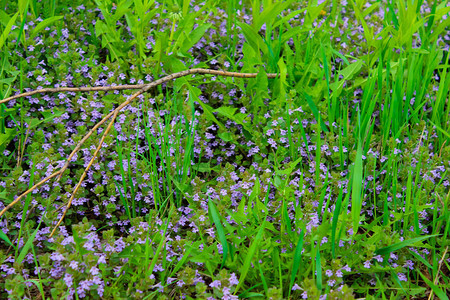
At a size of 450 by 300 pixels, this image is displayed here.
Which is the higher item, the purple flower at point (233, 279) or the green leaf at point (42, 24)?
the green leaf at point (42, 24)

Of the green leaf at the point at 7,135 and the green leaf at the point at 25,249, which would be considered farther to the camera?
the green leaf at the point at 7,135

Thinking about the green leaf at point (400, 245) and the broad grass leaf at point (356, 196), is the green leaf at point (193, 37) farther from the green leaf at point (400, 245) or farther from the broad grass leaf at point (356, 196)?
the green leaf at point (400, 245)

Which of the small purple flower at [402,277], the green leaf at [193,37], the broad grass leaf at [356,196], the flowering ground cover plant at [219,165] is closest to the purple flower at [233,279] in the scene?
the flowering ground cover plant at [219,165]

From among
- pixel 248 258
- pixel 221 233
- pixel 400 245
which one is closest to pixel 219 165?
pixel 221 233

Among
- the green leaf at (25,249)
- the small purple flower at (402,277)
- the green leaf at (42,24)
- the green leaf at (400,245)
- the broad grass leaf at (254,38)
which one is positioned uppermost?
the green leaf at (42,24)

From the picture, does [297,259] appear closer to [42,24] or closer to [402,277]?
[402,277]

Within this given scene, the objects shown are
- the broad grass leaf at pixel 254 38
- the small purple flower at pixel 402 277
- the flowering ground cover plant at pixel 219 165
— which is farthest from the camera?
the broad grass leaf at pixel 254 38

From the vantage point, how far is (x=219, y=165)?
3.34 metres

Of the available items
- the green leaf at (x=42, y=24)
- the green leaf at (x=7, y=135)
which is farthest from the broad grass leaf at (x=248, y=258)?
the green leaf at (x=42, y=24)

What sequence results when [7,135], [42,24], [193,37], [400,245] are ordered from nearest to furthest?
[400,245] < [7,135] < [42,24] < [193,37]

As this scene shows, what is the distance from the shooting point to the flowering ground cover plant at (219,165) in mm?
2523

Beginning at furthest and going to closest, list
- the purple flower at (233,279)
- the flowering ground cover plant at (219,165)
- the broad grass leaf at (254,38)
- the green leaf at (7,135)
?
the broad grass leaf at (254,38), the green leaf at (7,135), the flowering ground cover plant at (219,165), the purple flower at (233,279)

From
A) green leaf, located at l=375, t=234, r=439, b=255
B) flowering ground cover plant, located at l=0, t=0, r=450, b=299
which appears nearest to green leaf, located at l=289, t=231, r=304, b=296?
flowering ground cover plant, located at l=0, t=0, r=450, b=299

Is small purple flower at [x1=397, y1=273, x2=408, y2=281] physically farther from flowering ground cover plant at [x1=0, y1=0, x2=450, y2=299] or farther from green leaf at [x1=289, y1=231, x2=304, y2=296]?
green leaf at [x1=289, y1=231, x2=304, y2=296]
